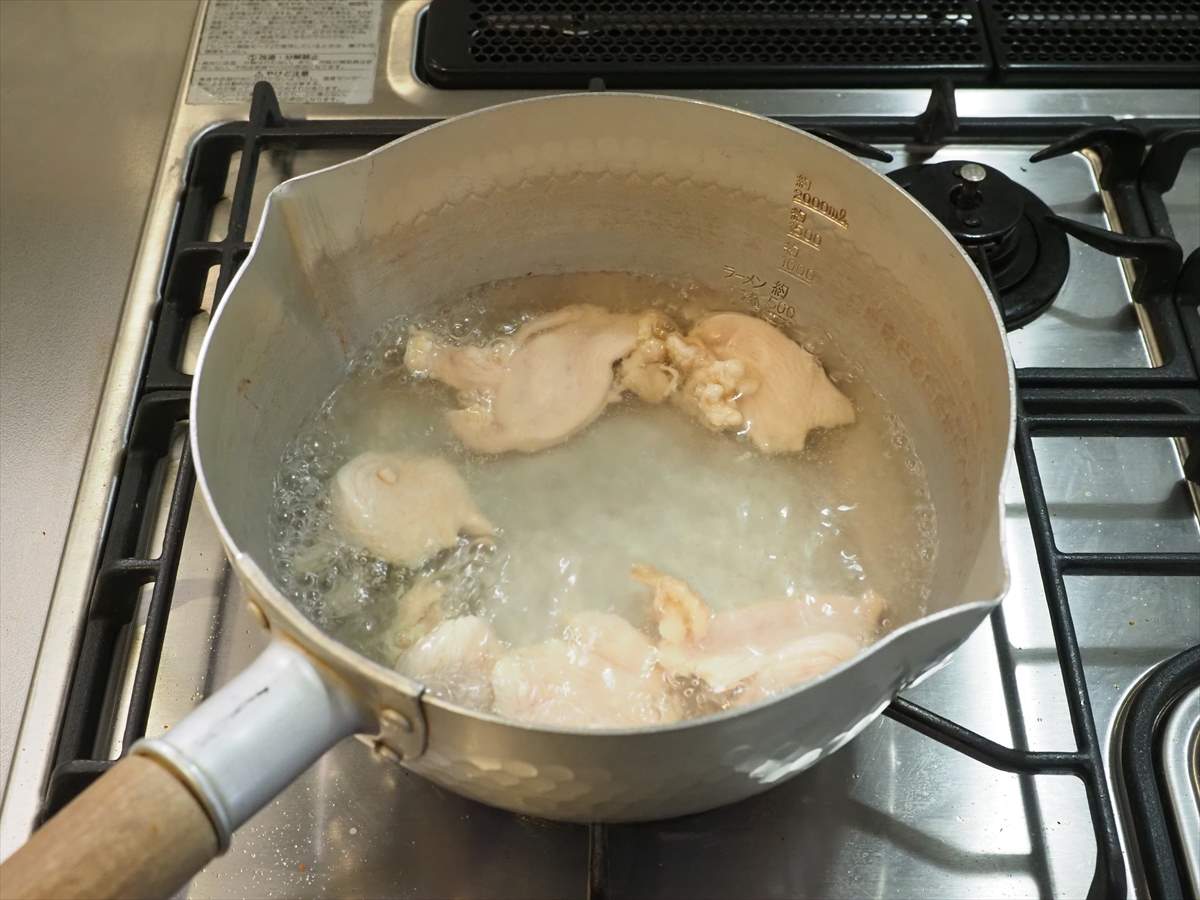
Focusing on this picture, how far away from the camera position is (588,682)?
27.9 inches

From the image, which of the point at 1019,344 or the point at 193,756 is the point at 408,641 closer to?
the point at 193,756

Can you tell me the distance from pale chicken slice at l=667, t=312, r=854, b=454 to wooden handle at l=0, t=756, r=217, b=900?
1.84 ft

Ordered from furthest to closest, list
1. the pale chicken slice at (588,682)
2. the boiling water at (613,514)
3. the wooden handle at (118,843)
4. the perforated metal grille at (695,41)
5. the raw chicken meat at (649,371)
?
1. the perforated metal grille at (695,41)
2. the raw chicken meat at (649,371)
3. the boiling water at (613,514)
4. the pale chicken slice at (588,682)
5. the wooden handle at (118,843)

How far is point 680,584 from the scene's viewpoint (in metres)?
0.79

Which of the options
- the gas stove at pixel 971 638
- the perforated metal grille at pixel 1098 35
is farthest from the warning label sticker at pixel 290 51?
the perforated metal grille at pixel 1098 35

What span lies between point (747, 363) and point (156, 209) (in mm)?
626

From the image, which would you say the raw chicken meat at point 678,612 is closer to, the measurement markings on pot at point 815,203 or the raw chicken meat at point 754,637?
the raw chicken meat at point 754,637

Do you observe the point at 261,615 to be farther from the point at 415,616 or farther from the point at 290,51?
the point at 290,51

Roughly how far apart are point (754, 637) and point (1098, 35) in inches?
33.1

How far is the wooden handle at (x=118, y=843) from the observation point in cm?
46

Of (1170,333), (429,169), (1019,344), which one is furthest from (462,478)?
(1170,333)

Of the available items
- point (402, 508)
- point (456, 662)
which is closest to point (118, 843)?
point (456, 662)

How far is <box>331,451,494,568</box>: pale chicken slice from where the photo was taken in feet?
2.65

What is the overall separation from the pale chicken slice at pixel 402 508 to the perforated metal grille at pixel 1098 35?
2.49 ft
